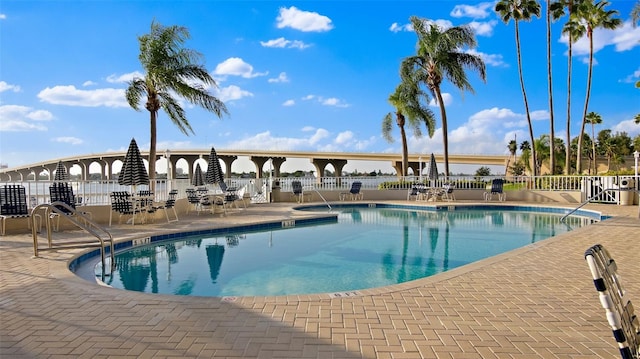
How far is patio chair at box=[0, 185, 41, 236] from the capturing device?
29.0 ft

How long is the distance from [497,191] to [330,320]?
15.6m

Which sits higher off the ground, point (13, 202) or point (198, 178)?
point (198, 178)

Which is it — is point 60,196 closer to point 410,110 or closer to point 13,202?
point 13,202

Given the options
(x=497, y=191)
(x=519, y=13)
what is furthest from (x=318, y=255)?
(x=519, y=13)

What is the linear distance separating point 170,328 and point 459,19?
21.6m

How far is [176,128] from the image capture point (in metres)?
15.9

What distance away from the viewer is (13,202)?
29.7ft

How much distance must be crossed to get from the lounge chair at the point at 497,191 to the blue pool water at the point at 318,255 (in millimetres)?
4449

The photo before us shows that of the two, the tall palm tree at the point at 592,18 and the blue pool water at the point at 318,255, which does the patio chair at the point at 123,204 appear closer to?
the blue pool water at the point at 318,255

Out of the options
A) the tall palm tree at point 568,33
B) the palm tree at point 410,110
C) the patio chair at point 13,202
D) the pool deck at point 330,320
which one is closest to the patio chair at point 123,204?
the patio chair at point 13,202

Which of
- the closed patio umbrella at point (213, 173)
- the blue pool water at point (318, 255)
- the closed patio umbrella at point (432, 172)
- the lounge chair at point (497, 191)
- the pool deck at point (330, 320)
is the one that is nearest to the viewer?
the pool deck at point (330, 320)

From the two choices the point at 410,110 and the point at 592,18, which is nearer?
the point at 592,18

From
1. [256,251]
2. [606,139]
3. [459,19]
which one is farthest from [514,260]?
[606,139]

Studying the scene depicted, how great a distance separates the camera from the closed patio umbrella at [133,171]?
11172 millimetres
